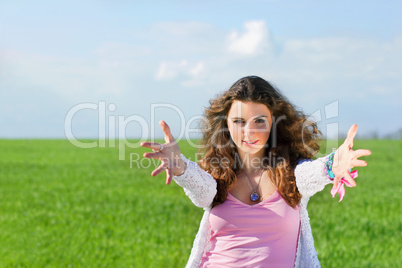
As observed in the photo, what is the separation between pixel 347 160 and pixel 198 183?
98cm

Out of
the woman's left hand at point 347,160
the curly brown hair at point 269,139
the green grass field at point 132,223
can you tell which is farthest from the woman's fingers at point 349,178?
the green grass field at point 132,223

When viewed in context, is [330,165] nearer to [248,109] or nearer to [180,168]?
[248,109]

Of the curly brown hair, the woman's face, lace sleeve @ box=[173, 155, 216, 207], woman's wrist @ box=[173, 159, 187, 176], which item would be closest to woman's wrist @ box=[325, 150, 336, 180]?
the curly brown hair

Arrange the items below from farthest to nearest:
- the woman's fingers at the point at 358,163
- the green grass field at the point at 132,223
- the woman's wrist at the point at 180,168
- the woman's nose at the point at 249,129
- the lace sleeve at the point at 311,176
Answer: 1. the green grass field at the point at 132,223
2. the woman's nose at the point at 249,129
3. the lace sleeve at the point at 311,176
4. the woman's wrist at the point at 180,168
5. the woman's fingers at the point at 358,163

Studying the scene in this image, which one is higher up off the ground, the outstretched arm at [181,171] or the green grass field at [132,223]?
the outstretched arm at [181,171]

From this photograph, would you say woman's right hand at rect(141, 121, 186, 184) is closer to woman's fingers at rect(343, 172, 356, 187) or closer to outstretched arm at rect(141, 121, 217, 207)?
outstretched arm at rect(141, 121, 217, 207)

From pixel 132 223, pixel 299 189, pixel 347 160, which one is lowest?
pixel 132 223

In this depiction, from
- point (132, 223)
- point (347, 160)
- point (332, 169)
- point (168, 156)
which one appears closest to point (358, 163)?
point (347, 160)

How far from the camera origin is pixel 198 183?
10.3 ft

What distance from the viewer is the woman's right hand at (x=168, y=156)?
2.81 m

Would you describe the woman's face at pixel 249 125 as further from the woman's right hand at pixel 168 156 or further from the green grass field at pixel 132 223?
the green grass field at pixel 132 223

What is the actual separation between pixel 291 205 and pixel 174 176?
88cm

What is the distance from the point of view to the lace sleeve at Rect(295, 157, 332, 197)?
121 inches

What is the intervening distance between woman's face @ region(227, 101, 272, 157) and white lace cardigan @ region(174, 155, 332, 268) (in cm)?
34
